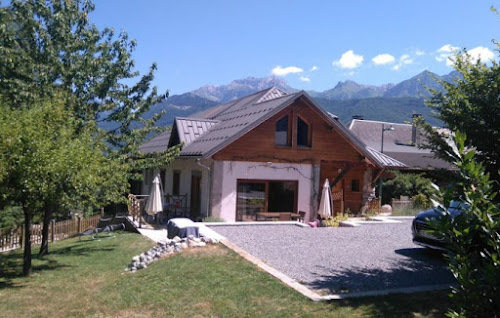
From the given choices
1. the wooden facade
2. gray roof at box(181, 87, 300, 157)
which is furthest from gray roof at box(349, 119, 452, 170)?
gray roof at box(181, 87, 300, 157)

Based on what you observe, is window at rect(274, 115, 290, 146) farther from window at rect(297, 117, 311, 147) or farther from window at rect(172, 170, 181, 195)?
window at rect(172, 170, 181, 195)

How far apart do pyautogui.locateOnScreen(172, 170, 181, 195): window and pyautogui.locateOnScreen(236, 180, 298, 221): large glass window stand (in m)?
4.78

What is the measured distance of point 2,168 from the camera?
1020cm

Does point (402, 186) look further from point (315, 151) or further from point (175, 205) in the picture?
point (175, 205)

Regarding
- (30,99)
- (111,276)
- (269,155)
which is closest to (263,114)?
(269,155)

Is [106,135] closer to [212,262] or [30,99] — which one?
[30,99]

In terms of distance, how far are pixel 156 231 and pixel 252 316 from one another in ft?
32.8

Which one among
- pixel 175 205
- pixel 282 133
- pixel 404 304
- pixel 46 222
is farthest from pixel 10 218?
pixel 404 304

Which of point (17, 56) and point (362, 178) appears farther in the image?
point (362, 178)

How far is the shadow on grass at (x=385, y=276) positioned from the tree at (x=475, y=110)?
2687 mm

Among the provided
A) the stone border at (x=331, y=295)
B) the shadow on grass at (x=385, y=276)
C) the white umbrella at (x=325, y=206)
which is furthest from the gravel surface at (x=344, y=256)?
the white umbrella at (x=325, y=206)

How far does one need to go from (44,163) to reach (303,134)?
12311 mm

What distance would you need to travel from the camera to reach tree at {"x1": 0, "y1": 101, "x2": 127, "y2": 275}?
10414 millimetres

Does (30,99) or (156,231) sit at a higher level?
(30,99)
